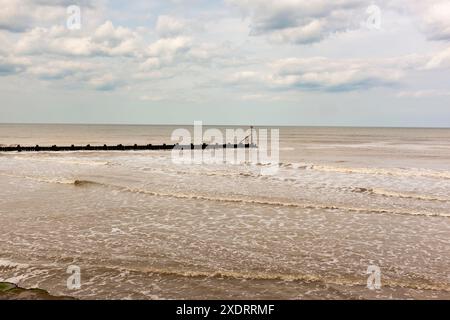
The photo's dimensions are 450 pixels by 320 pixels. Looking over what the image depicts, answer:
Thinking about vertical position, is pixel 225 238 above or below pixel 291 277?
above

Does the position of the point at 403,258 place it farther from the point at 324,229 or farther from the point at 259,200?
the point at 259,200

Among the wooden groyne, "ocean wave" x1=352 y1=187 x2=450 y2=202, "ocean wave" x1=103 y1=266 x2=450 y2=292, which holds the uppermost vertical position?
the wooden groyne

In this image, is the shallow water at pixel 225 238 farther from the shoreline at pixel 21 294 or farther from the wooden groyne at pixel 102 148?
the wooden groyne at pixel 102 148

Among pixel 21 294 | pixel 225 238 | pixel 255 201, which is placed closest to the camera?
pixel 21 294

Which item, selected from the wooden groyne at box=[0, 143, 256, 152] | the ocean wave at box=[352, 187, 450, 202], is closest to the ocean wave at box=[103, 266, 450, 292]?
the ocean wave at box=[352, 187, 450, 202]

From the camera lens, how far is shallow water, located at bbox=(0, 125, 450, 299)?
10.8 meters

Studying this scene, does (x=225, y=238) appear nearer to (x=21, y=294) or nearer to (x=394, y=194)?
(x=21, y=294)

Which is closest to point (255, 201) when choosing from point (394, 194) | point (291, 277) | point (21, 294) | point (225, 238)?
point (225, 238)

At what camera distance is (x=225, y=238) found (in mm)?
15430

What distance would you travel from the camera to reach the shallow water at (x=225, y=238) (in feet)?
35.6

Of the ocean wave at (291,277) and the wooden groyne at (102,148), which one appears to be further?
the wooden groyne at (102,148)

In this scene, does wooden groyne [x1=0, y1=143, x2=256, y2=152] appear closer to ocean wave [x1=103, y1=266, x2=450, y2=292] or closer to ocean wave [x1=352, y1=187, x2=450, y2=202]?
ocean wave [x1=352, y1=187, x2=450, y2=202]

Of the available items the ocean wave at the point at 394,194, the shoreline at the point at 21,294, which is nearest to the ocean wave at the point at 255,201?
the ocean wave at the point at 394,194
